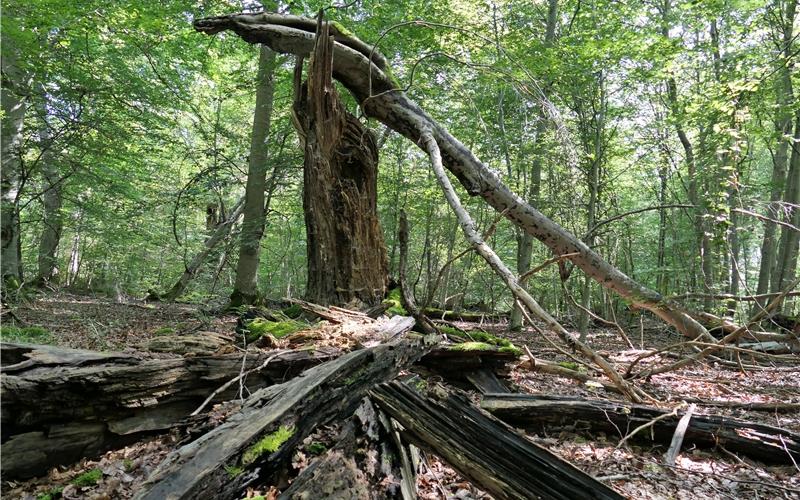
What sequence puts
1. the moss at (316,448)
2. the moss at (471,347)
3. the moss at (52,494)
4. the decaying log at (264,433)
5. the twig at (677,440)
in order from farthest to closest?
the moss at (471,347), the twig at (677,440), the moss at (316,448), the moss at (52,494), the decaying log at (264,433)

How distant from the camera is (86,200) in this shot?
9977mm

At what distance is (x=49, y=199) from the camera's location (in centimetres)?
1127

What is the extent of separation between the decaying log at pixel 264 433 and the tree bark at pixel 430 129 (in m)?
2.65

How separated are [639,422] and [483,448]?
6.17 ft

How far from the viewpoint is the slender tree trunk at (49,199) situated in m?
8.57

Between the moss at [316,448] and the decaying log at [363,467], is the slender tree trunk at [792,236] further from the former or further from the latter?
the moss at [316,448]

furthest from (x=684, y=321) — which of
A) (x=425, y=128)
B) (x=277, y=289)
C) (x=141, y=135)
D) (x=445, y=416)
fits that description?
(x=277, y=289)

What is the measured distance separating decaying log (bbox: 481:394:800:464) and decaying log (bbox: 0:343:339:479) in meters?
2.32

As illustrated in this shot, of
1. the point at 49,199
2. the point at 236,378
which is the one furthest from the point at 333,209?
the point at 49,199

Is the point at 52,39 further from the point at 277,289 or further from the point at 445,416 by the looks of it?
the point at 277,289

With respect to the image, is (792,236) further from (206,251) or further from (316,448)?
(206,251)

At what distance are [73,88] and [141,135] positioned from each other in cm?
139

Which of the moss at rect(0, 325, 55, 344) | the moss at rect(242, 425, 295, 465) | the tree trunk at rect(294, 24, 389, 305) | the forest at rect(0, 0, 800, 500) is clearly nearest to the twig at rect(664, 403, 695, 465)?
the forest at rect(0, 0, 800, 500)

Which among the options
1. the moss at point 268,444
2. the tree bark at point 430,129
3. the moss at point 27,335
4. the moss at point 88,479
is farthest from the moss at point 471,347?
the moss at point 27,335
